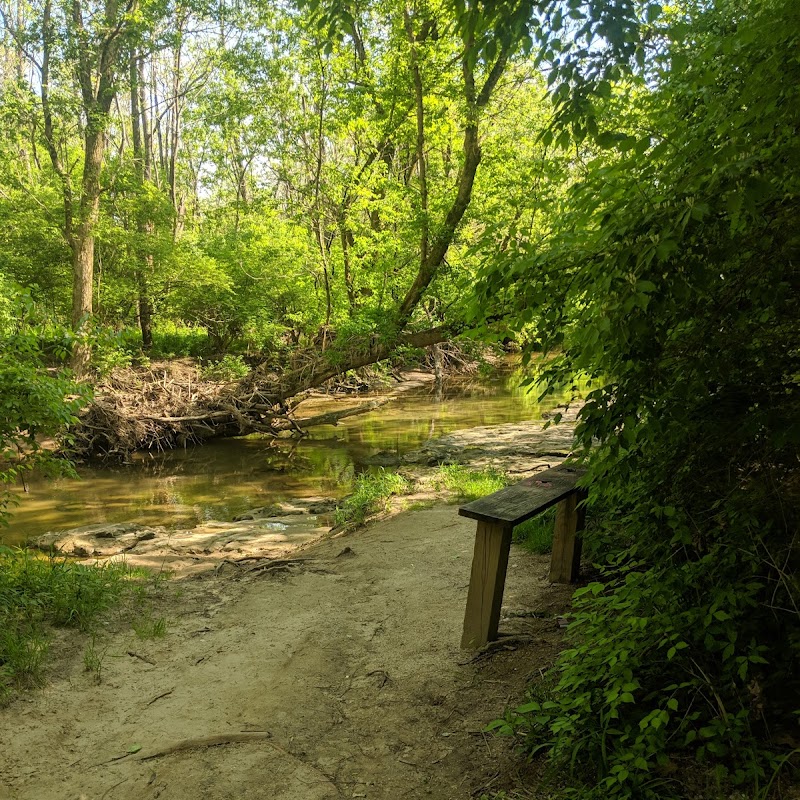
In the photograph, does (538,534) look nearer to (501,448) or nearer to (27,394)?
(27,394)

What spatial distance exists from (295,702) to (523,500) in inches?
72.8

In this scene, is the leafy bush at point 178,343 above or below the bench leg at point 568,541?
above

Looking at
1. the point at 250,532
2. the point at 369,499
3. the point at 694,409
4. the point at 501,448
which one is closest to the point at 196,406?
the point at 250,532

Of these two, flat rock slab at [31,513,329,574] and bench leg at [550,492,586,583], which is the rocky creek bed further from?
bench leg at [550,492,586,583]

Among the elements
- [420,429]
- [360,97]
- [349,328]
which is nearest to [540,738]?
[349,328]

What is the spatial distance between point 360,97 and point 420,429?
774cm

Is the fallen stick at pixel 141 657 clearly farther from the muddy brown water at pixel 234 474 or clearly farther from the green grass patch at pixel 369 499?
the muddy brown water at pixel 234 474

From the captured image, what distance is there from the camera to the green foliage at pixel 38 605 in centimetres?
390

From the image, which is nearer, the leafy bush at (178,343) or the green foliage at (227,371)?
the green foliage at (227,371)

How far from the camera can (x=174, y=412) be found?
14.5 m

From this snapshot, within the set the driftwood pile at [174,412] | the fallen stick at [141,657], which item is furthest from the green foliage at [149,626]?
the driftwood pile at [174,412]

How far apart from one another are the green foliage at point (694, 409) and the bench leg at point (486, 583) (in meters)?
1.01

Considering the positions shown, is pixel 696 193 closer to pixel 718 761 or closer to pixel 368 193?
pixel 718 761

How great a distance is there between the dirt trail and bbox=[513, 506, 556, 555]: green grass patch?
161mm
